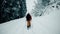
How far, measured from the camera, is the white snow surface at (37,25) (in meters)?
1.35

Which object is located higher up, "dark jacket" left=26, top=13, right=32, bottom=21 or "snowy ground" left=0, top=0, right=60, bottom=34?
"dark jacket" left=26, top=13, right=32, bottom=21

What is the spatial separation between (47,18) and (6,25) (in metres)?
0.47

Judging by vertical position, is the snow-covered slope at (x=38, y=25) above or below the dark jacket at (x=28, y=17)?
below

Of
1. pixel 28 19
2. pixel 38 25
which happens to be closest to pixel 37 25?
pixel 38 25

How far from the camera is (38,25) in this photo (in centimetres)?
138

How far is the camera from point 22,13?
1.35 m

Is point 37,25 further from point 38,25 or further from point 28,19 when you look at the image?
point 28,19

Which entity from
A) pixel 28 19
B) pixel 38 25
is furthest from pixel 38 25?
pixel 28 19

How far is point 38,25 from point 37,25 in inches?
0.5

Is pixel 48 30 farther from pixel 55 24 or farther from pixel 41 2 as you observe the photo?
pixel 41 2

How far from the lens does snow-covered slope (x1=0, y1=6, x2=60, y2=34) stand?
1347mm

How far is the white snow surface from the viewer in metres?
1.35

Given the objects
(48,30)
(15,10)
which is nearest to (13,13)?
(15,10)

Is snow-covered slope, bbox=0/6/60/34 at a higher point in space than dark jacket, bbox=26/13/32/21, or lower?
lower
